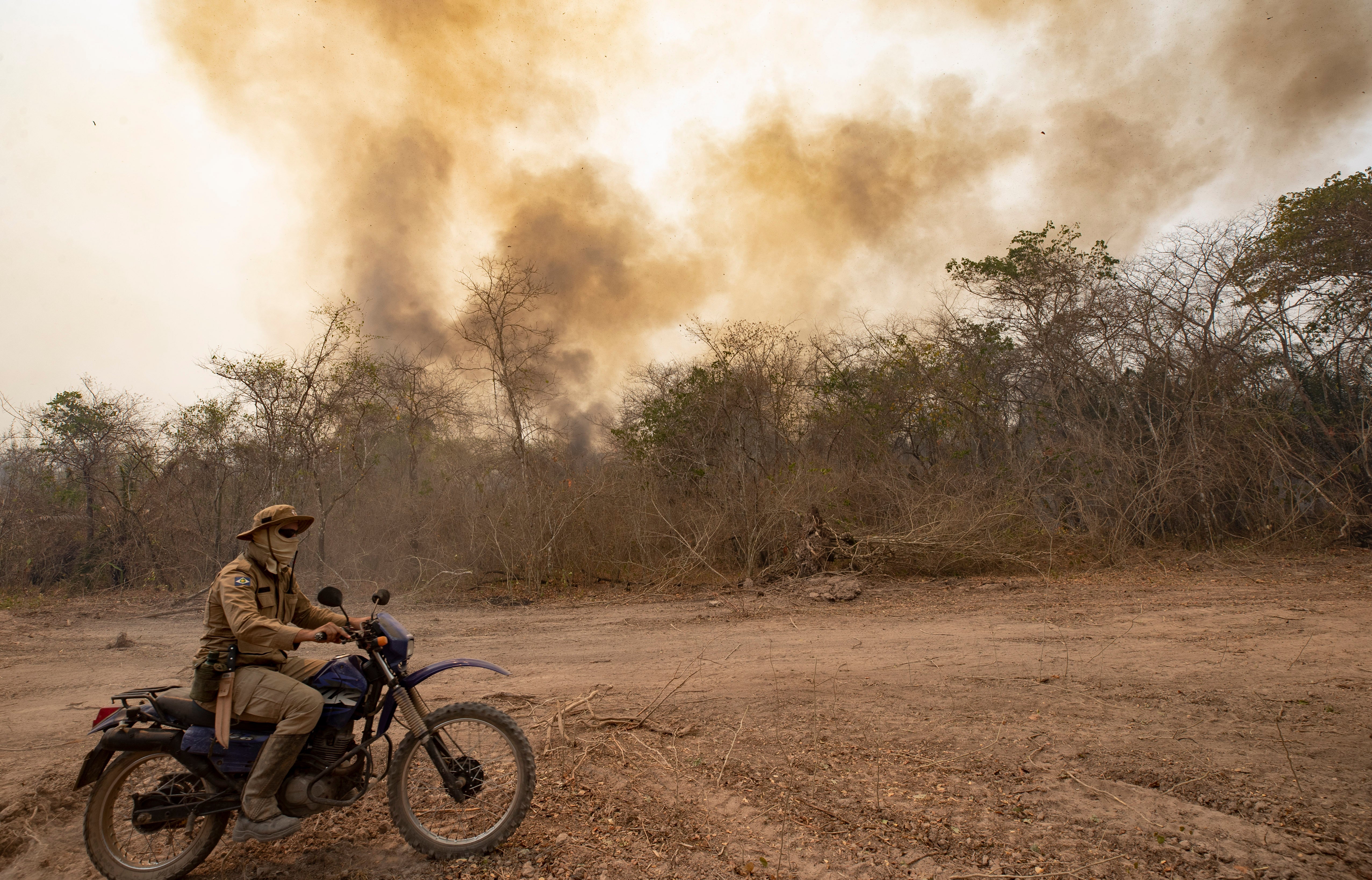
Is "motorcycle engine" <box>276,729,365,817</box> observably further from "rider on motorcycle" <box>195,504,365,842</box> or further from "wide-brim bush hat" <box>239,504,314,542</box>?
"wide-brim bush hat" <box>239,504,314,542</box>

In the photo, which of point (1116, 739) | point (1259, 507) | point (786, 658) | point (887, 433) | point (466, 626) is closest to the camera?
point (1116, 739)

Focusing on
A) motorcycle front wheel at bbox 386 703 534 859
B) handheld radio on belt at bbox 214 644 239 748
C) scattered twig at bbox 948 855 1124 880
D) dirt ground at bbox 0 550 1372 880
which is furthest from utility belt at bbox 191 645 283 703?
scattered twig at bbox 948 855 1124 880

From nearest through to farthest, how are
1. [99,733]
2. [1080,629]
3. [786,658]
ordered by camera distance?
[99,733], [786,658], [1080,629]

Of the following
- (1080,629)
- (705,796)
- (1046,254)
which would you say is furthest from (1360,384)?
(705,796)

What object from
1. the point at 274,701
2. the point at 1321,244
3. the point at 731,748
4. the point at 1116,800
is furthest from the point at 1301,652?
the point at 1321,244

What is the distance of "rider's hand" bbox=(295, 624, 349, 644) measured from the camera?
10.2 feet

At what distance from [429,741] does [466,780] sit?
0.96ft

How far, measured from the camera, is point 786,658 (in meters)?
7.12

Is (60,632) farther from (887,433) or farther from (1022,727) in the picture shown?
(887,433)

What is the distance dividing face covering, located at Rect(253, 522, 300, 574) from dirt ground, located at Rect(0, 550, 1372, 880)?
1.53 m

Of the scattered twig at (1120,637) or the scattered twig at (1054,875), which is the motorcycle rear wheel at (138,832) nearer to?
the scattered twig at (1054,875)

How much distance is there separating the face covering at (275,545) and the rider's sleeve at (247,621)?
179 millimetres

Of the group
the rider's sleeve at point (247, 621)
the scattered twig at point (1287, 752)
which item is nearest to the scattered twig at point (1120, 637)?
the scattered twig at point (1287, 752)

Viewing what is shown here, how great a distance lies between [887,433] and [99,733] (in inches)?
653
